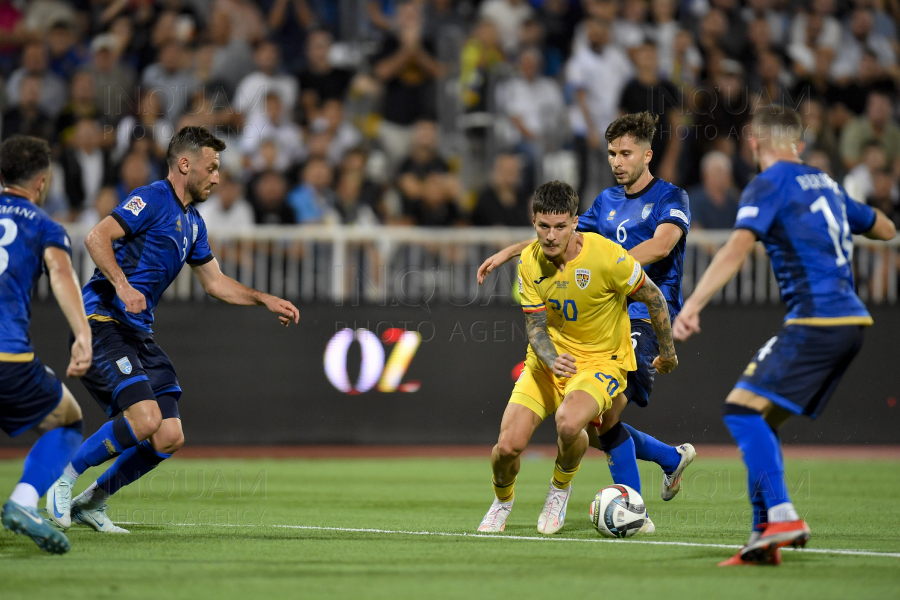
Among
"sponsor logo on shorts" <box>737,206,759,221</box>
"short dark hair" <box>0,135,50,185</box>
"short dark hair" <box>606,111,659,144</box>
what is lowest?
"sponsor logo on shorts" <box>737,206,759,221</box>

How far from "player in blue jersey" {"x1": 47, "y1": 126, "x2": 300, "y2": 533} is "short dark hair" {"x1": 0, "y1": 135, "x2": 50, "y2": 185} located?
0.85m

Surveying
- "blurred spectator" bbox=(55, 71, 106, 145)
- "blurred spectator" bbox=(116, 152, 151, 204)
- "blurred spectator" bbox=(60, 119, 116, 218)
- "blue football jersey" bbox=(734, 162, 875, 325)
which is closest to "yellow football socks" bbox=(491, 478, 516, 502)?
"blue football jersey" bbox=(734, 162, 875, 325)

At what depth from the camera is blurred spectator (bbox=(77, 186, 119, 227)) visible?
12875 mm

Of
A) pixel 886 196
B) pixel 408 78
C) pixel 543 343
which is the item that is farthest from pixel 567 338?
pixel 408 78

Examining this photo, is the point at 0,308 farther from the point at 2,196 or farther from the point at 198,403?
the point at 198,403

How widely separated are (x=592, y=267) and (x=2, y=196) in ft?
10.5

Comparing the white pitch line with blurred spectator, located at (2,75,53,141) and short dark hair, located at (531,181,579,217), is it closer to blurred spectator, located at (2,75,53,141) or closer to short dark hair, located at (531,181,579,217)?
short dark hair, located at (531,181,579,217)

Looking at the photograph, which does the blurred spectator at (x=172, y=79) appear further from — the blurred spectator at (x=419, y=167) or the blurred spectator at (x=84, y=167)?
the blurred spectator at (x=419, y=167)

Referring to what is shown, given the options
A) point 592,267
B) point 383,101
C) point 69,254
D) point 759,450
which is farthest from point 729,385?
point 69,254

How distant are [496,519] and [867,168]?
9.56 meters

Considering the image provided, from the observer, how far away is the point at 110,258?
6.59 metres

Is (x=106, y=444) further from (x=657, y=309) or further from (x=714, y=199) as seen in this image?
(x=714, y=199)

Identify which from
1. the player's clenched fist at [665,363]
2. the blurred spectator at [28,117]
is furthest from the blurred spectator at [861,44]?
the player's clenched fist at [665,363]

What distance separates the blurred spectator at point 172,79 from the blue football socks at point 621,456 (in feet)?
28.8
